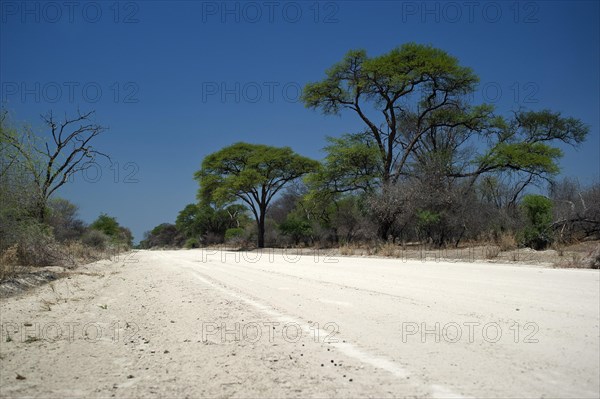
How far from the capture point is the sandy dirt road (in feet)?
10.3

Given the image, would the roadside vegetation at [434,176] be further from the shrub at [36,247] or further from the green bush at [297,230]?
the shrub at [36,247]

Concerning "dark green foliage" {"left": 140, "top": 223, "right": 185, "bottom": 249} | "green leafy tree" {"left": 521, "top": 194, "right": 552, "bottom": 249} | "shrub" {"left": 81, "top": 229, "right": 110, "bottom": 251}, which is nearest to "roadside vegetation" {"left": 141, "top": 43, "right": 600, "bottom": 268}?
"green leafy tree" {"left": 521, "top": 194, "right": 552, "bottom": 249}

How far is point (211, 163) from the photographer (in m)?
41.2

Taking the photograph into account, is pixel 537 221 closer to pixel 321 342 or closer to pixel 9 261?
pixel 321 342

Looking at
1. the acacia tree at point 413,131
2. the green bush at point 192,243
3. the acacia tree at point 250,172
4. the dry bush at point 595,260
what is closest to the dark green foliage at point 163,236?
the green bush at point 192,243

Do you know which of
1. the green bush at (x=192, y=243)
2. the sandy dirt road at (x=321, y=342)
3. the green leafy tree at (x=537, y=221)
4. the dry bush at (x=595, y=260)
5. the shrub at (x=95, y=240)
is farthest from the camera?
the green bush at (x=192, y=243)

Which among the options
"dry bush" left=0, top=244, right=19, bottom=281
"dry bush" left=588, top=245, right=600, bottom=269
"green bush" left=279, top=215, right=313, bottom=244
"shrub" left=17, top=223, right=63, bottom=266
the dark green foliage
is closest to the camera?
"dry bush" left=588, top=245, right=600, bottom=269

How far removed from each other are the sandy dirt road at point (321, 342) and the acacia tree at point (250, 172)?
97.6 ft

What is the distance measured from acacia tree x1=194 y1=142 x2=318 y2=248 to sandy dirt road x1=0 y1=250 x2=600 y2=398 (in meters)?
29.8

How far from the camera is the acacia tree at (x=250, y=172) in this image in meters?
37.4

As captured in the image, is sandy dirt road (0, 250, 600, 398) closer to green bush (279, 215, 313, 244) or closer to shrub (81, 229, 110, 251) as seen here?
shrub (81, 229, 110, 251)

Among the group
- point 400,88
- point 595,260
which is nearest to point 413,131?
point 400,88

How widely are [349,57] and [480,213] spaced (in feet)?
39.4

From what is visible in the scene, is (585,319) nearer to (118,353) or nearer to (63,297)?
(118,353)
